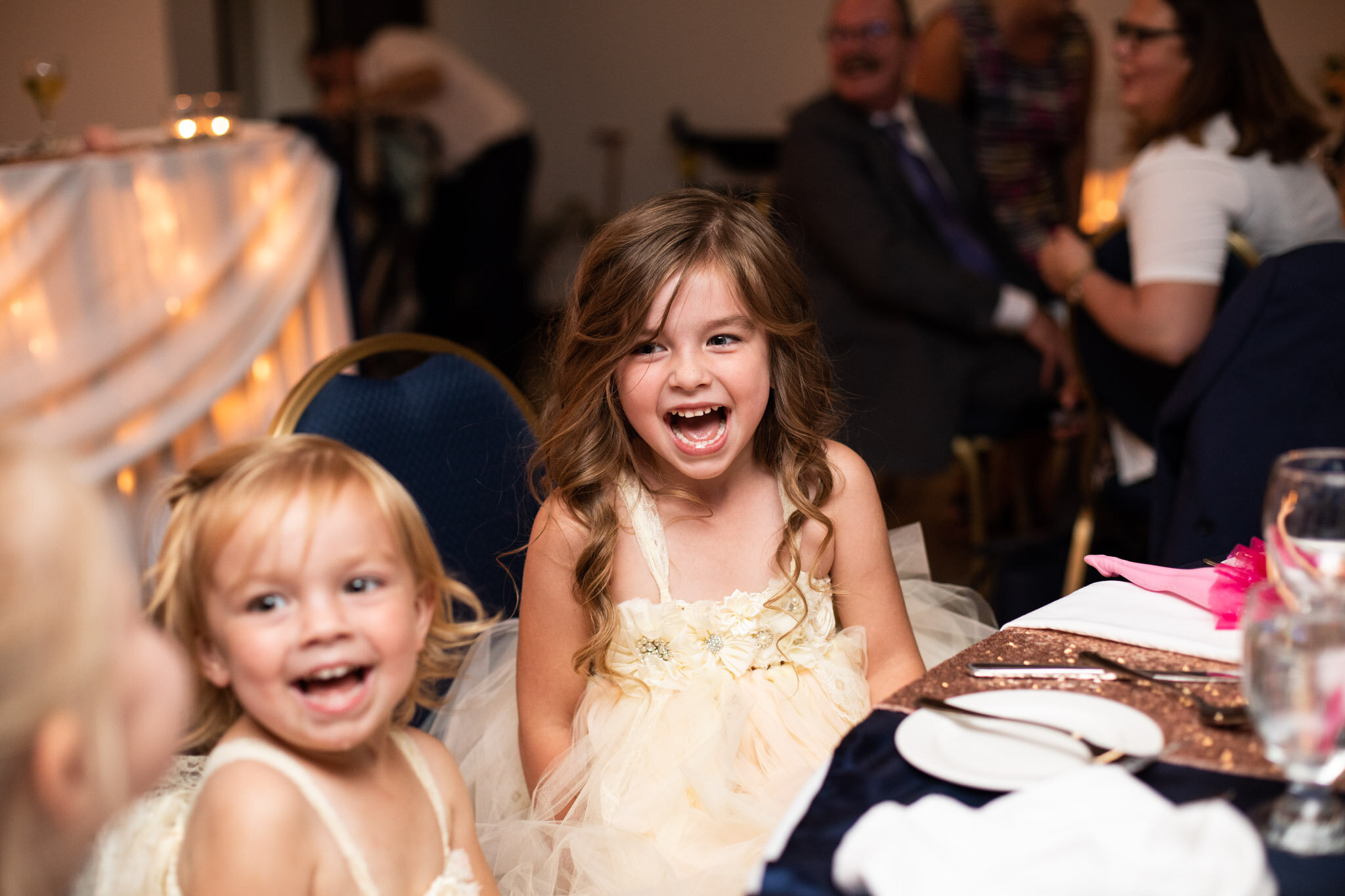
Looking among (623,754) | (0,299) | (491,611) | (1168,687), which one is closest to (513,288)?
(0,299)

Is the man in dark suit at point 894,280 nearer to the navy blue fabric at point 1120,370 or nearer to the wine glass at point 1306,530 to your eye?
the navy blue fabric at point 1120,370

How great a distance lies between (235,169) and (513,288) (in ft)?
10.6

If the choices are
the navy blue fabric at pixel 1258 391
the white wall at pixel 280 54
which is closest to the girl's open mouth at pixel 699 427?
the navy blue fabric at pixel 1258 391

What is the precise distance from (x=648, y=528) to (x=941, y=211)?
2.37 meters

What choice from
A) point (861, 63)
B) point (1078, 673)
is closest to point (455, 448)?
point (1078, 673)

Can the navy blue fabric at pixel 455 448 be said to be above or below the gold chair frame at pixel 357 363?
below

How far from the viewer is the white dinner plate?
91 centimetres

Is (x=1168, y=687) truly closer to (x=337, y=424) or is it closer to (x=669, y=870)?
(x=669, y=870)

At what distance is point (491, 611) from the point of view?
1.77 m

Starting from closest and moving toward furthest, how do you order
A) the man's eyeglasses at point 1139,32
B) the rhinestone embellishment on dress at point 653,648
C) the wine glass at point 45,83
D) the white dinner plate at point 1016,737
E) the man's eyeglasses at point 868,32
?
the white dinner plate at point 1016,737
the rhinestone embellishment on dress at point 653,648
the man's eyeglasses at point 1139,32
the wine glass at point 45,83
the man's eyeglasses at point 868,32

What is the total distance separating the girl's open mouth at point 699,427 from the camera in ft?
4.91

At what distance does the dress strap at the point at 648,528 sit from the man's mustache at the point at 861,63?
90.0 inches

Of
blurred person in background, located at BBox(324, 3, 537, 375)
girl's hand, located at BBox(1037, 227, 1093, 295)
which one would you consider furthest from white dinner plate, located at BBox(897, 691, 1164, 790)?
blurred person in background, located at BBox(324, 3, 537, 375)

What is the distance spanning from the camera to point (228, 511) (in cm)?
101
